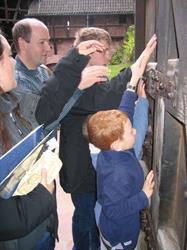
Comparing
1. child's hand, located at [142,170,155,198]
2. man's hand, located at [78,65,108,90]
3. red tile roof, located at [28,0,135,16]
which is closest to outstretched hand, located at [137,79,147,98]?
man's hand, located at [78,65,108,90]

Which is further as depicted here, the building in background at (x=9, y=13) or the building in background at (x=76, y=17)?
the building in background at (x=76, y=17)

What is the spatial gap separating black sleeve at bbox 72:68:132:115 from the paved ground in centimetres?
163

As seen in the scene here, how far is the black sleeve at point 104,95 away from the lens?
1903 mm

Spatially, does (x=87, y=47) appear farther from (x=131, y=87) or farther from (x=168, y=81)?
(x=168, y=81)

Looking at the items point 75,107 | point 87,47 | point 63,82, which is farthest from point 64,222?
point 87,47

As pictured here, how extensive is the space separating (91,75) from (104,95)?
14 centimetres

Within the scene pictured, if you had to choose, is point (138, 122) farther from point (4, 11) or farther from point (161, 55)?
point (4, 11)

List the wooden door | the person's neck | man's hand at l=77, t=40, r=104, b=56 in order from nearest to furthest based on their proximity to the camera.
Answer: the wooden door, man's hand at l=77, t=40, r=104, b=56, the person's neck

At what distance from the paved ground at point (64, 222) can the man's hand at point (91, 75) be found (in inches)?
69.2

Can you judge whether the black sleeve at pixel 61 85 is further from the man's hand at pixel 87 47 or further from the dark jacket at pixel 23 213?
the dark jacket at pixel 23 213

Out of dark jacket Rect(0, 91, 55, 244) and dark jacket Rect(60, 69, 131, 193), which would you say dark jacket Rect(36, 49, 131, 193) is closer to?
dark jacket Rect(60, 69, 131, 193)

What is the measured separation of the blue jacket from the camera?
161 centimetres

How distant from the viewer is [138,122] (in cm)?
Answer: 184

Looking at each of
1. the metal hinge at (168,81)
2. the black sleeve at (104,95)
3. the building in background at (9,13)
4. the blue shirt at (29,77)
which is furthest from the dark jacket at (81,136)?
the building in background at (9,13)
